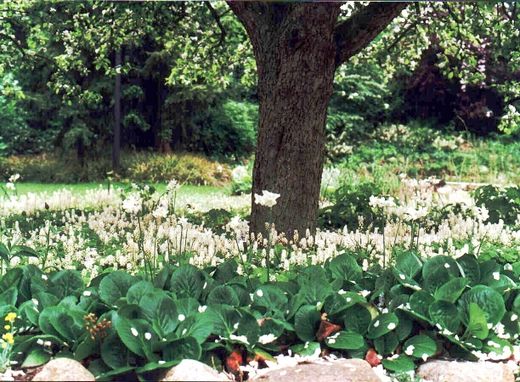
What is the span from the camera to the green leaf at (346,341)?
3.46 m

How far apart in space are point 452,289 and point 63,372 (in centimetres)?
193

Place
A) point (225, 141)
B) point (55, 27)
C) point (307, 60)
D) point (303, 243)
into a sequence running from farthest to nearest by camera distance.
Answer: point (225, 141) → point (55, 27) → point (307, 60) → point (303, 243)

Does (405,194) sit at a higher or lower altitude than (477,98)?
lower

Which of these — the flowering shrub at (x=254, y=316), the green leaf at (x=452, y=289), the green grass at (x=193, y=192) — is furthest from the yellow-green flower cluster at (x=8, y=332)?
the green grass at (x=193, y=192)

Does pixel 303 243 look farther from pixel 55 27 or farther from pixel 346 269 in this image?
pixel 55 27

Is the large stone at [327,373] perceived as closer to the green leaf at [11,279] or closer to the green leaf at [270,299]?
the green leaf at [270,299]

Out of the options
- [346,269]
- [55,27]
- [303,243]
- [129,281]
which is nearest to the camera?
[129,281]

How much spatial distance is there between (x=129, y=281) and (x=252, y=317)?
2.24 feet

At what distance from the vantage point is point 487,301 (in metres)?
3.79

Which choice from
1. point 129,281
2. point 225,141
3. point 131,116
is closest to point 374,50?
point 129,281

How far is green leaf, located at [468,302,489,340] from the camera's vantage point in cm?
362

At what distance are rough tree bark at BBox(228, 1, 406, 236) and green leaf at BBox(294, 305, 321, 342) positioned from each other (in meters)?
3.02

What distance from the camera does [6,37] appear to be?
872 centimetres

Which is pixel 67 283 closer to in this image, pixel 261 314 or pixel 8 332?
pixel 8 332
